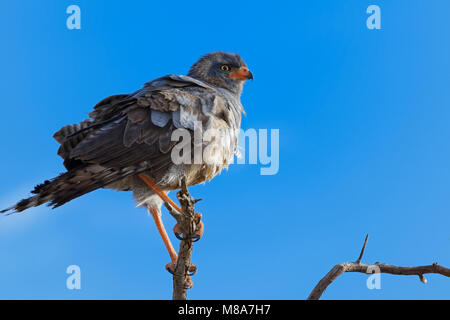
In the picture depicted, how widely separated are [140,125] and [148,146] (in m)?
0.35

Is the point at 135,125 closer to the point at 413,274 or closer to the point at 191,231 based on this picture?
the point at 191,231

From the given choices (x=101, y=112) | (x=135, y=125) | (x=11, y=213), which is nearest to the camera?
(x=11, y=213)

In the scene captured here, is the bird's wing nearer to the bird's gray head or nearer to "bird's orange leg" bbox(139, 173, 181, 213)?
"bird's orange leg" bbox(139, 173, 181, 213)

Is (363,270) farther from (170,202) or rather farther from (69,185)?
(69,185)

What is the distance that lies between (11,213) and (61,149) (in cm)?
113

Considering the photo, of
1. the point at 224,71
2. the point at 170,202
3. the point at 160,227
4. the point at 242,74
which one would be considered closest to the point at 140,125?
the point at 170,202

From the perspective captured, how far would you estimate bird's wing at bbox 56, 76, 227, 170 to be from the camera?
19.7 ft

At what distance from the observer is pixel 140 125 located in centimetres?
625

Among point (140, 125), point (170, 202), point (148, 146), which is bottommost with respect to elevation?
point (170, 202)

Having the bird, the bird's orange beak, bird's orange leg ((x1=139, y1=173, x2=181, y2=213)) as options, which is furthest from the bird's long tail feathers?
the bird's orange beak

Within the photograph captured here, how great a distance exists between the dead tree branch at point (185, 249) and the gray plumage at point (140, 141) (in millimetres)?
859
